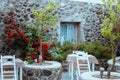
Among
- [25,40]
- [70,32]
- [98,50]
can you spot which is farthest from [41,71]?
[70,32]

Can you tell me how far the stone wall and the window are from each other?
0.86 feet

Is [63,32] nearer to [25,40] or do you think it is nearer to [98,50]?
[98,50]

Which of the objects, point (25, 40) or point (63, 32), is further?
point (63, 32)

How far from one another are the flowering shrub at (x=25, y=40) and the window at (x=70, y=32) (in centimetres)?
187

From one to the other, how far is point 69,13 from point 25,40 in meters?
2.63

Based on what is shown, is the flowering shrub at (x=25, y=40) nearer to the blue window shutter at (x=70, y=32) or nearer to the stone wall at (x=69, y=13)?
the stone wall at (x=69, y=13)

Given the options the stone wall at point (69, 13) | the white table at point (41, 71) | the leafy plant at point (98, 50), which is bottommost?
the white table at point (41, 71)

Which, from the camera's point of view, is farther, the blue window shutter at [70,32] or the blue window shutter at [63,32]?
the blue window shutter at [70,32]

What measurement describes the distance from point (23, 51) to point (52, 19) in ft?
9.11

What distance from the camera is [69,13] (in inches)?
467

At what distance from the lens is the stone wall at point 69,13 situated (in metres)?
10.8

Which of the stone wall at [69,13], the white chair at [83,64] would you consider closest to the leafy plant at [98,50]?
the stone wall at [69,13]

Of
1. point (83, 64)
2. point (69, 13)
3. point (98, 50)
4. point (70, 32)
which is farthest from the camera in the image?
point (70, 32)

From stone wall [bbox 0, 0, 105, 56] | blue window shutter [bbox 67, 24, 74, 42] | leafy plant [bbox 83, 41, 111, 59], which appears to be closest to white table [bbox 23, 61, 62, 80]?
stone wall [bbox 0, 0, 105, 56]
